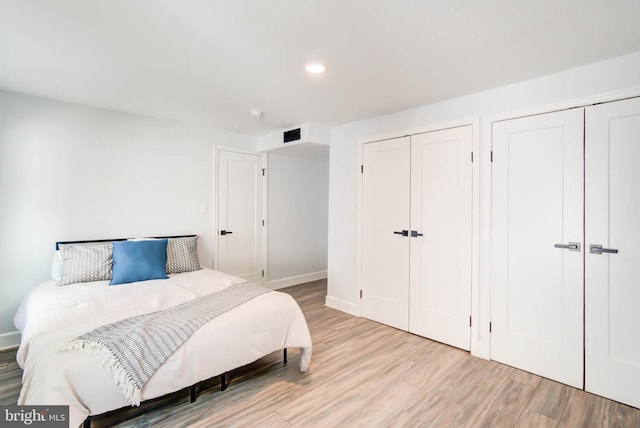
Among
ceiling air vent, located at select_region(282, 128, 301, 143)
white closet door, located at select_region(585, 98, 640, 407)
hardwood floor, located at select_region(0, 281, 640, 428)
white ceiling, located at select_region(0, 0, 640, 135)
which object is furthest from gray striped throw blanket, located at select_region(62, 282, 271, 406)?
white closet door, located at select_region(585, 98, 640, 407)

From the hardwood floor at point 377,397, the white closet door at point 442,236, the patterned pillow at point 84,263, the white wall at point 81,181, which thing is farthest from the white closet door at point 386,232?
the patterned pillow at point 84,263

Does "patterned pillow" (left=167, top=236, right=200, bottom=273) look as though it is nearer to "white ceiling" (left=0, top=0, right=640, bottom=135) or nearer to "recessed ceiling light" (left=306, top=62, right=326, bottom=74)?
"white ceiling" (left=0, top=0, right=640, bottom=135)

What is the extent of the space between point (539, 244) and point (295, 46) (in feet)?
7.85

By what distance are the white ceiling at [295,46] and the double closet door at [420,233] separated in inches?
24.7

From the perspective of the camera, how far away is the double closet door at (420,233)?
2.86 m

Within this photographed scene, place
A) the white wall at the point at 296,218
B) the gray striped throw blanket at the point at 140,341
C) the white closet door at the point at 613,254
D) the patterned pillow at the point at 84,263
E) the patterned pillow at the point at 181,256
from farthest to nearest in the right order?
the white wall at the point at 296,218, the patterned pillow at the point at 181,256, the patterned pillow at the point at 84,263, the white closet door at the point at 613,254, the gray striped throw blanket at the point at 140,341

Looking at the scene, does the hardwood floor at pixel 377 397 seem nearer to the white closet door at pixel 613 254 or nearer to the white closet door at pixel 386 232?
the white closet door at pixel 613 254

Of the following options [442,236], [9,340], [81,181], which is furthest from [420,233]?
[9,340]

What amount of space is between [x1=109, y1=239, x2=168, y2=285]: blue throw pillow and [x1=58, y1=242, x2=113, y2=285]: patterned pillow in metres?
0.11

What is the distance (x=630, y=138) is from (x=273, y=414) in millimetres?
3008

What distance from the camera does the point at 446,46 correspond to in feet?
6.46

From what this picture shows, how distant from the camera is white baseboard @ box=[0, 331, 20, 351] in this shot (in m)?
2.78

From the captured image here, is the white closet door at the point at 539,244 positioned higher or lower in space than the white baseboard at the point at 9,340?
higher

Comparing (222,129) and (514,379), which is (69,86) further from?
(514,379)
